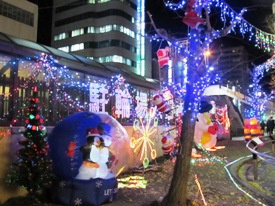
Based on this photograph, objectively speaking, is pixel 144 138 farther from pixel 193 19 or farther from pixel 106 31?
pixel 106 31

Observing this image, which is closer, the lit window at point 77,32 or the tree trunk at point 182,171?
the tree trunk at point 182,171

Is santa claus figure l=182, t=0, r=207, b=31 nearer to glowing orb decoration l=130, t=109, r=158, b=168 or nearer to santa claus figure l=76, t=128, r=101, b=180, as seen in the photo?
santa claus figure l=76, t=128, r=101, b=180

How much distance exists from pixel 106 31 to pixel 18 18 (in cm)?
3194

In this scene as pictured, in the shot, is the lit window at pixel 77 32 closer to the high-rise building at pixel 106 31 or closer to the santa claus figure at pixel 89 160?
the high-rise building at pixel 106 31

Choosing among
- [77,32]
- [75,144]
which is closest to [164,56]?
[75,144]

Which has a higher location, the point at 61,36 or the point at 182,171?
the point at 61,36

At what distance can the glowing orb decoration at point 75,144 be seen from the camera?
7105mm

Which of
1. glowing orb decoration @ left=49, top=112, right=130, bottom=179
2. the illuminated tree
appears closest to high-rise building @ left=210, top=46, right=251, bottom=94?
the illuminated tree

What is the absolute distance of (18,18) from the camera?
147 feet

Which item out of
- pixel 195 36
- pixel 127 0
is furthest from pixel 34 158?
pixel 127 0

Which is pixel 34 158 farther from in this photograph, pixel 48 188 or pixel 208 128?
pixel 208 128

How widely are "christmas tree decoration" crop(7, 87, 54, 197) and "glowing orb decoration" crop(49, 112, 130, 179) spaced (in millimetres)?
281

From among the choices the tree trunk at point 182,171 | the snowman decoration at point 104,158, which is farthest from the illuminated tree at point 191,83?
the snowman decoration at point 104,158

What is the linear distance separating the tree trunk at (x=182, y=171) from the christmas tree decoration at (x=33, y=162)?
8.34ft
